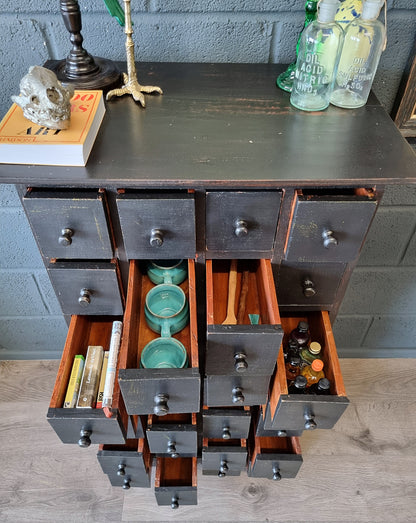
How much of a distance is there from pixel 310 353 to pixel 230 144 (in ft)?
1.87

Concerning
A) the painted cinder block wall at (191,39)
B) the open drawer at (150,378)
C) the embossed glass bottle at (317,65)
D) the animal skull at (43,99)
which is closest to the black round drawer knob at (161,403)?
the open drawer at (150,378)

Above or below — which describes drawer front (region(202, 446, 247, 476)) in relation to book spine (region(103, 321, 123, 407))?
below

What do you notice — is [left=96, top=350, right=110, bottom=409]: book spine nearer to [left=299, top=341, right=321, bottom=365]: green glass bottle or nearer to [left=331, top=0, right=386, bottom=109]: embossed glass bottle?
[left=299, top=341, right=321, bottom=365]: green glass bottle

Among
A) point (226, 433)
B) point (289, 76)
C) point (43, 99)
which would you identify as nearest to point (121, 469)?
point (226, 433)

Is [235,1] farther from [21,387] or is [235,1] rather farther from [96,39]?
[21,387]

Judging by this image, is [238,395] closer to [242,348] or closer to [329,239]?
[242,348]

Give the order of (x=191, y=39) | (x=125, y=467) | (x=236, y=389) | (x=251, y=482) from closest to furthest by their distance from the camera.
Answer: (x=236, y=389) < (x=191, y=39) < (x=125, y=467) < (x=251, y=482)

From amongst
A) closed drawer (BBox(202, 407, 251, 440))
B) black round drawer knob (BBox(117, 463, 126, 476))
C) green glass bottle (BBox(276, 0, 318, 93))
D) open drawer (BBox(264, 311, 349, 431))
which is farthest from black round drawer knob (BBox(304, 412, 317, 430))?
green glass bottle (BBox(276, 0, 318, 93))

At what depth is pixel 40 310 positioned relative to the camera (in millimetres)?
1606

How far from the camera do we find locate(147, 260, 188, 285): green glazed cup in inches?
42.4

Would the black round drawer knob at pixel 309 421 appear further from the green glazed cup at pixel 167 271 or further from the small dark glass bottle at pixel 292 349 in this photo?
the green glazed cup at pixel 167 271

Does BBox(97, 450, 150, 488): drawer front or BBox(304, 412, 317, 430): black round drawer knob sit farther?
BBox(97, 450, 150, 488): drawer front

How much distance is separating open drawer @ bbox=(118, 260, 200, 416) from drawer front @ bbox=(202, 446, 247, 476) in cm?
35

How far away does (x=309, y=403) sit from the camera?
2.95 feet
